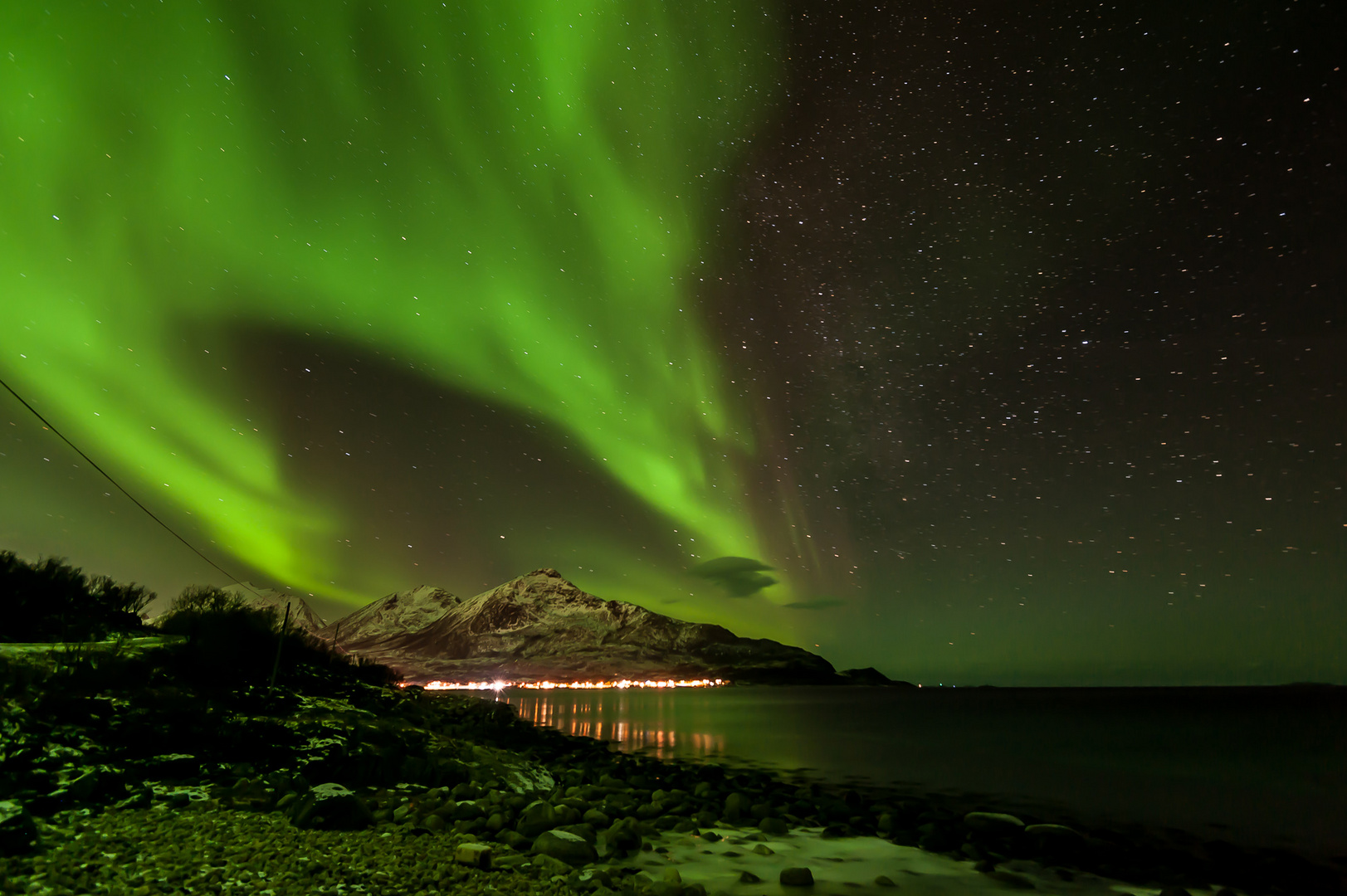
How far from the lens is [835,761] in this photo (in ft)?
105

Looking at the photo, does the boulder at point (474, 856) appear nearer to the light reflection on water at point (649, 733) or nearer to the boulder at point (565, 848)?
the boulder at point (565, 848)

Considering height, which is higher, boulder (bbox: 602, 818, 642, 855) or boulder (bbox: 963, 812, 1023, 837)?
boulder (bbox: 602, 818, 642, 855)

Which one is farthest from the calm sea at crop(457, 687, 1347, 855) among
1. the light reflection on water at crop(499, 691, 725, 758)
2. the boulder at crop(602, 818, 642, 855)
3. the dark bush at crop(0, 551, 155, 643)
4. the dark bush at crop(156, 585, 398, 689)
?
the dark bush at crop(0, 551, 155, 643)

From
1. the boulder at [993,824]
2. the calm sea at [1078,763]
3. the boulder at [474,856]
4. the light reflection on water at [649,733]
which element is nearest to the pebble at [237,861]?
the boulder at [474,856]

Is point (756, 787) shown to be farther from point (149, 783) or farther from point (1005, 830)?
point (149, 783)

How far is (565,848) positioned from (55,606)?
21772 mm

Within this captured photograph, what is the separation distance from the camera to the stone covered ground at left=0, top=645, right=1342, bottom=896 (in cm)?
707

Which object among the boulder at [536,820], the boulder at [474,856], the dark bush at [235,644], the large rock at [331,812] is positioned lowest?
the boulder at [474,856]

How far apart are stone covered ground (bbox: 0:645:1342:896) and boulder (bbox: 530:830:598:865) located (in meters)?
0.02

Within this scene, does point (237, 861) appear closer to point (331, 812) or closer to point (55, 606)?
point (331, 812)

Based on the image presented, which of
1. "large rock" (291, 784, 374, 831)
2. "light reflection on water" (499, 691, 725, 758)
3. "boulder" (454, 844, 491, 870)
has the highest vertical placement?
"light reflection on water" (499, 691, 725, 758)

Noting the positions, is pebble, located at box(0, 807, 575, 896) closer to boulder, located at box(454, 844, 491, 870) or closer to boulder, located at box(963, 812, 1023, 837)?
boulder, located at box(454, 844, 491, 870)

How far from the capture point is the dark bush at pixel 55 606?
19000mm

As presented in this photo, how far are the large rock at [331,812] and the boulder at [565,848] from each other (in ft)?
7.30
